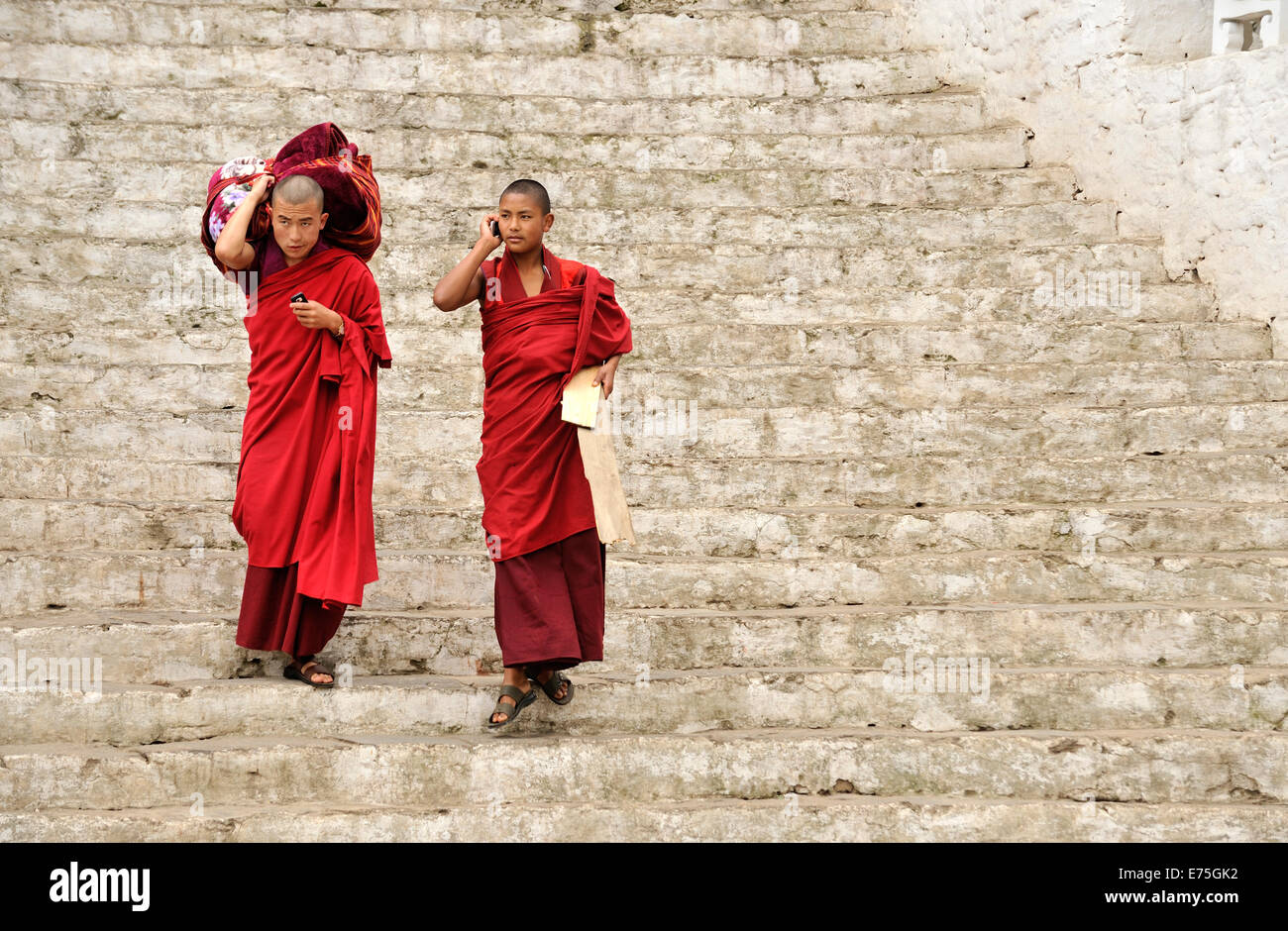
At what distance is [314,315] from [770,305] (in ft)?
8.51

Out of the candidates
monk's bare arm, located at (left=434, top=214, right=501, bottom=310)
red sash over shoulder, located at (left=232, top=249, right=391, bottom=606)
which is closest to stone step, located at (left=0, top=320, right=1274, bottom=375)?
red sash over shoulder, located at (left=232, top=249, right=391, bottom=606)

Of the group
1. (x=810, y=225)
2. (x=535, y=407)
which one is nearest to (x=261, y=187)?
(x=535, y=407)

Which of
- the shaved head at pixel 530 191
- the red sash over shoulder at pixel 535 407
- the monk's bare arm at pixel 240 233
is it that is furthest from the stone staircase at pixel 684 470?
the shaved head at pixel 530 191

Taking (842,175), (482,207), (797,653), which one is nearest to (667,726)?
(797,653)

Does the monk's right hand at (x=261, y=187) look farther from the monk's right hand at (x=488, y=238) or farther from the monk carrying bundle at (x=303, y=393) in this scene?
the monk's right hand at (x=488, y=238)

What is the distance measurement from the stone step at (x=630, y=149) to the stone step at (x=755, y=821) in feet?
12.8

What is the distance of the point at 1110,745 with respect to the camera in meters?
4.02

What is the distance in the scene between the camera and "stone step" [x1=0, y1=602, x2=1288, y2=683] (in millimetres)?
4480

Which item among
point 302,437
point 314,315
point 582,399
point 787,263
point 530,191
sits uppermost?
point 787,263

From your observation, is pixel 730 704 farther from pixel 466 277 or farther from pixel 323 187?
pixel 323 187

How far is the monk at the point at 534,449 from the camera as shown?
13.3 feet

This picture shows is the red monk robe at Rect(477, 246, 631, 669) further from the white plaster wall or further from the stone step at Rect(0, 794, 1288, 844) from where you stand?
the white plaster wall

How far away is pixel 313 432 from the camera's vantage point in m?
4.32

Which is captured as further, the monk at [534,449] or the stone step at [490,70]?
the stone step at [490,70]
